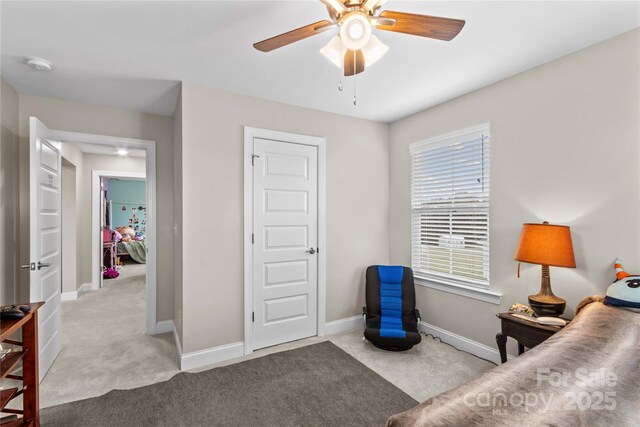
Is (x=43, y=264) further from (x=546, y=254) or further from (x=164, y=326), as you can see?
(x=546, y=254)

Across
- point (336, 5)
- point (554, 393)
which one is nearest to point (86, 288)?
point (336, 5)

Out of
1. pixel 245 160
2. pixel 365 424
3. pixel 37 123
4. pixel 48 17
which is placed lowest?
pixel 365 424

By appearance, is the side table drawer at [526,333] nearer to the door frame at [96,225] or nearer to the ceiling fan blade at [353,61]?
the ceiling fan blade at [353,61]

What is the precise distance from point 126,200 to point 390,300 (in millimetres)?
8452

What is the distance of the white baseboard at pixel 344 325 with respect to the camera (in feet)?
11.2

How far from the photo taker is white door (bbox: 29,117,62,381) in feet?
7.56

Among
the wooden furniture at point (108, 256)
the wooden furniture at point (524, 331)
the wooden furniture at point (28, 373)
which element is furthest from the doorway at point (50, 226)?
the wooden furniture at point (108, 256)

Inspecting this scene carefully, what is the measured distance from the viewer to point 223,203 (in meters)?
2.84

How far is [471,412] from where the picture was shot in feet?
3.05

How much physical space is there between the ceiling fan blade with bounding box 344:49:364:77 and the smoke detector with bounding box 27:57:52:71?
228 centimetres

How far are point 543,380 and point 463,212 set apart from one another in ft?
6.93

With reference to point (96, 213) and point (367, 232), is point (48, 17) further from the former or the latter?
point (96, 213)

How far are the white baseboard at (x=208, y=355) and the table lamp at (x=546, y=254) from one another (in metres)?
2.50

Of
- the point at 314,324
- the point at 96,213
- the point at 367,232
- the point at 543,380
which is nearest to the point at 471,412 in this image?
the point at 543,380
